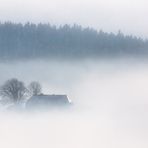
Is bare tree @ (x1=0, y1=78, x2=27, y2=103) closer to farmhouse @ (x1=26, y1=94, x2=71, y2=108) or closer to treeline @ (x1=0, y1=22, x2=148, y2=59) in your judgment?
farmhouse @ (x1=26, y1=94, x2=71, y2=108)

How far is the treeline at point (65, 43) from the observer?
119 meters

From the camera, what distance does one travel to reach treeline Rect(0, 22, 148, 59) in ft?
390

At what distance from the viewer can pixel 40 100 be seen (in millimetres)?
47938

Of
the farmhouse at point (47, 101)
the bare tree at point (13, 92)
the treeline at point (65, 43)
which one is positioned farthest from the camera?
the treeline at point (65, 43)

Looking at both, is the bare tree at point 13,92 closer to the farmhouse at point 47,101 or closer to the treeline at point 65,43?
the farmhouse at point 47,101

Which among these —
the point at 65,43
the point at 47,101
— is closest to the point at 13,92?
the point at 47,101

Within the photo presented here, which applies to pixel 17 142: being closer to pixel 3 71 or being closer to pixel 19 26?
pixel 3 71

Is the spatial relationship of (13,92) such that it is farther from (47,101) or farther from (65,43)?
(65,43)

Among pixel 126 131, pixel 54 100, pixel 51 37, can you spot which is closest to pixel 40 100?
pixel 54 100

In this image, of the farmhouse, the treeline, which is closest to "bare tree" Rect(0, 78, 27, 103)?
the farmhouse

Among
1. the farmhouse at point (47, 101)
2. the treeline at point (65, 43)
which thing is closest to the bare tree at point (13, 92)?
the farmhouse at point (47, 101)

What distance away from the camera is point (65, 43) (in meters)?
120

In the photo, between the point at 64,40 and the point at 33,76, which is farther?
the point at 64,40

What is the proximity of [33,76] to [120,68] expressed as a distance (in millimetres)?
15918
